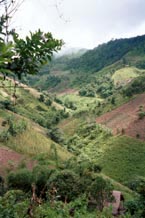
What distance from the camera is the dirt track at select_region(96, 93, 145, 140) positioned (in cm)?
9512

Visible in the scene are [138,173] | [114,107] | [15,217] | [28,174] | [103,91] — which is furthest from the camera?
[103,91]

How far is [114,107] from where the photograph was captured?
116m

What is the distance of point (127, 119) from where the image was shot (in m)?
102

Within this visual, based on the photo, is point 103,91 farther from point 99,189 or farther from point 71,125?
point 99,189

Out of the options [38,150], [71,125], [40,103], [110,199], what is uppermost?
[40,103]

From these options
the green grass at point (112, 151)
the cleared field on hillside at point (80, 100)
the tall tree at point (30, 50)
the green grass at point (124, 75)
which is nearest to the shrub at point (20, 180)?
the green grass at point (112, 151)

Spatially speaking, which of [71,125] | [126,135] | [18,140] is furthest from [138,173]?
[71,125]

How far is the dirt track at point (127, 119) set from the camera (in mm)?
95125

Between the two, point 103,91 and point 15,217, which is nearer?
point 15,217

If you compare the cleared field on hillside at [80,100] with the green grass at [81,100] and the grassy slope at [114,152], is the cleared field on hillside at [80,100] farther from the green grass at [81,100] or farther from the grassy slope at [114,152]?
the grassy slope at [114,152]

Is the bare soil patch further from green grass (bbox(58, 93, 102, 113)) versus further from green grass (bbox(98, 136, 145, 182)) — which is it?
green grass (bbox(58, 93, 102, 113))

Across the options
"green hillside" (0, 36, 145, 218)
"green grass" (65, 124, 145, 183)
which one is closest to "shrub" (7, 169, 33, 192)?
"green hillside" (0, 36, 145, 218)

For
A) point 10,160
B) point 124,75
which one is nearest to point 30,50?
point 10,160

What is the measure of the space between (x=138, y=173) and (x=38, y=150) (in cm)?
2144
